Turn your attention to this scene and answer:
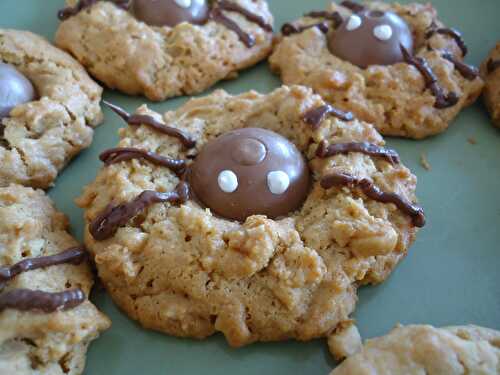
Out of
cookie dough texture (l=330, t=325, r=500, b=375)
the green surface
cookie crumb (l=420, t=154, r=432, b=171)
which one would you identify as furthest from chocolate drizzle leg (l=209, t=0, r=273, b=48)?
cookie dough texture (l=330, t=325, r=500, b=375)

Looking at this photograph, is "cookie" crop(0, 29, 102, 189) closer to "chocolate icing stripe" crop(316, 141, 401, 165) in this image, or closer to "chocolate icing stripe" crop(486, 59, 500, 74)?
"chocolate icing stripe" crop(316, 141, 401, 165)

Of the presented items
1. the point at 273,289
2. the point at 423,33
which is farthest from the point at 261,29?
the point at 273,289

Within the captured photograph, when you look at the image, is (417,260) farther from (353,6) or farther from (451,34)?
(353,6)

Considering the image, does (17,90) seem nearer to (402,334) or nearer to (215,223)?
(215,223)

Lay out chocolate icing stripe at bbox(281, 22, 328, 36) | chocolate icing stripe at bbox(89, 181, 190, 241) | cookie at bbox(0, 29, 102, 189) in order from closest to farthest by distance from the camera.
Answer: chocolate icing stripe at bbox(89, 181, 190, 241)
cookie at bbox(0, 29, 102, 189)
chocolate icing stripe at bbox(281, 22, 328, 36)

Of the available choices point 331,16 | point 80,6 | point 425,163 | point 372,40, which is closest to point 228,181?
point 425,163
